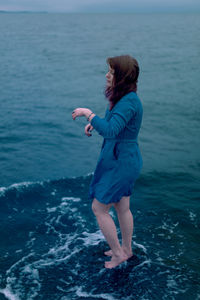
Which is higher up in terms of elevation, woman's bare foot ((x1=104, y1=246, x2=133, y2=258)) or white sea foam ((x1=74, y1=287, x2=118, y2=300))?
woman's bare foot ((x1=104, y1=246, x2=133, y2=258))

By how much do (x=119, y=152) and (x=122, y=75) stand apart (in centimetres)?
71

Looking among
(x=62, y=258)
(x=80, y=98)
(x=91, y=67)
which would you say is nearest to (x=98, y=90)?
(x=80, y=98)

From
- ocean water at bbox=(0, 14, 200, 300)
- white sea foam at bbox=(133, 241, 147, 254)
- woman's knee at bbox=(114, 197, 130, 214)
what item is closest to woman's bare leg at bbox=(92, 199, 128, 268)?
woman's knee at bbox=(114, 197, 130, 214)

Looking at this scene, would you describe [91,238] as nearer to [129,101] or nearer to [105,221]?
[105,221]

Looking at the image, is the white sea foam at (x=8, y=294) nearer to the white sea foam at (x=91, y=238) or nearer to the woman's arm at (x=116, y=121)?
the white sea foam at (x=91, y=238)

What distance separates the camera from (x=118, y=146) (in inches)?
130

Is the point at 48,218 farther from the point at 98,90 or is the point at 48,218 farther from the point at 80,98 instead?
the point at 98,90

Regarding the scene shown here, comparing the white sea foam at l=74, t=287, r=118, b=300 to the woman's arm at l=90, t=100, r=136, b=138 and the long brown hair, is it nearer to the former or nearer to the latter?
the woman's arm at l=90, t=100, r=136, b=138

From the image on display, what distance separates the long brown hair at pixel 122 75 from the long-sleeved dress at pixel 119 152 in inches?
2.6

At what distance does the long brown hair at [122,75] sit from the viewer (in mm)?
3076

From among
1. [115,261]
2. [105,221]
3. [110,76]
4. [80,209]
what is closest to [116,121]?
[110,76]

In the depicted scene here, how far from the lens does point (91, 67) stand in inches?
876

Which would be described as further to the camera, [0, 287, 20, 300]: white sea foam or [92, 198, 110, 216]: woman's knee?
[92, 198, 110, 216]: woman's knee

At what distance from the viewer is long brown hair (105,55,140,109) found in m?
3.08
